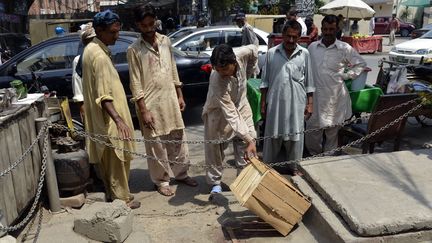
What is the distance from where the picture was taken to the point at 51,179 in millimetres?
3531

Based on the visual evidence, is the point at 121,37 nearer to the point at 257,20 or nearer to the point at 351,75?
the point at 351,75

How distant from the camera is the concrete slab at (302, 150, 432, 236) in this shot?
Result: 2.88m

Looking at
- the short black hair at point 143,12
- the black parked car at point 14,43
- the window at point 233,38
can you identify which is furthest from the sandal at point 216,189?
the black parked car at point 14,43

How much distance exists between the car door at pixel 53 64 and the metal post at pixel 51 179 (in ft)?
8.54

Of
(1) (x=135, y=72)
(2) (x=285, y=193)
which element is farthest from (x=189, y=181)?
(2) (x=285, y=193)

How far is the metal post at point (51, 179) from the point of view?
138 inches

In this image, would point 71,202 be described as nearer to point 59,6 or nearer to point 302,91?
point 302,91

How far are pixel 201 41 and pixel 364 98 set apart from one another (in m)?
4.40

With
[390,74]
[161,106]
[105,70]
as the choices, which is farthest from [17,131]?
[390,74]

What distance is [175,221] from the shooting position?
3.73 meters

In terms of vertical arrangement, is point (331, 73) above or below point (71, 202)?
above

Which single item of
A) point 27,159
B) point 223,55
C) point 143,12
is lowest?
point 27,159

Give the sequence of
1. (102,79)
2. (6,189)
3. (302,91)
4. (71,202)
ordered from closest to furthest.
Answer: (6,189) → (102,79) → (71,202) → (302,91)

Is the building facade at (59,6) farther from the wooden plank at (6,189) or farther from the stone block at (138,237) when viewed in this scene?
the stone block at (138,237)
